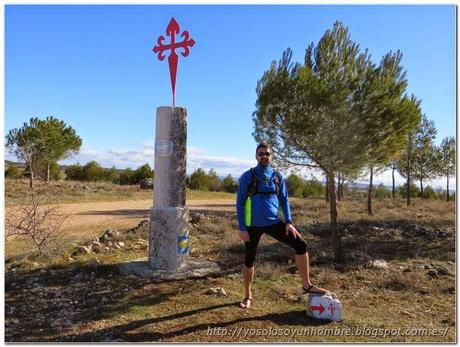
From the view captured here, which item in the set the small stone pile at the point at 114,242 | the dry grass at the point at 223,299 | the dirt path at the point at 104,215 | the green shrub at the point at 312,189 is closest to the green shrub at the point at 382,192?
the green shrub at the point at 312,189

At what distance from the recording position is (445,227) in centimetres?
1472

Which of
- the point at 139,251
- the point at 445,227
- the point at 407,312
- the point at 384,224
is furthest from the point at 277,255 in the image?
the point at 445,227

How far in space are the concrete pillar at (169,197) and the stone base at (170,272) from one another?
0.40ft

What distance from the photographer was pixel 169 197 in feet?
21.5

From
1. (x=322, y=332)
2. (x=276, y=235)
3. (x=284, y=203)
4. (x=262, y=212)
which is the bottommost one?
(x=322, y=332)

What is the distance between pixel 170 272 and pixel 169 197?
44.2 inches

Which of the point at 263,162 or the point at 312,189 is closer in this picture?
the point at 263,162

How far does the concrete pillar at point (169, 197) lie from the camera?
6461 mm

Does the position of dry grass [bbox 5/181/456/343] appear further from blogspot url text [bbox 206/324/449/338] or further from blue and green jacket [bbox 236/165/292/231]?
blue and green jacket [bbox 236/165/292/231]

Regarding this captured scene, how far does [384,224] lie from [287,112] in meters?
7.61

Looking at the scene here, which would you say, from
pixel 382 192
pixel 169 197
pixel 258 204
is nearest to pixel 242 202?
pixel 258 204

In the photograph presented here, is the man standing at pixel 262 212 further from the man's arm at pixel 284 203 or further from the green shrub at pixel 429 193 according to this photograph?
the green shrub at pixel 429 193

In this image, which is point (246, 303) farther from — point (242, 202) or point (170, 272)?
point (170, 272)

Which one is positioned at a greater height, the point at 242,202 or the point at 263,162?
the point at 263,162
